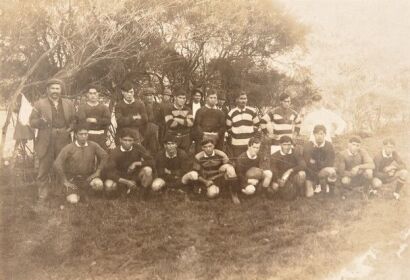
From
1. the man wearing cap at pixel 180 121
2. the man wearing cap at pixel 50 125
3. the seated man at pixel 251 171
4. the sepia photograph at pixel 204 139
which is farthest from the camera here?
the man wearing cap at pixel 180 121

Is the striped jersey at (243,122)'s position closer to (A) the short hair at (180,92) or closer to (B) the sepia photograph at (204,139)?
(B) the sepia photograph at (204,139)

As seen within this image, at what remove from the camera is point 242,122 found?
509 cm

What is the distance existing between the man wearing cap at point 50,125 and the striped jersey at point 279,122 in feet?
6.96

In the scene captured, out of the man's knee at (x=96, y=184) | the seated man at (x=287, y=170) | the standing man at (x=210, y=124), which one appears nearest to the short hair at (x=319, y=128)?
the seated man at (x=287, y=170)

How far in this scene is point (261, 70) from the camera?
5.22 meters

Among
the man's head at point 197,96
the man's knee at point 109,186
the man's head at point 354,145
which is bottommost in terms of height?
the man's knee at point 109,186

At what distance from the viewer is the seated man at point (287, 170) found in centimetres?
496

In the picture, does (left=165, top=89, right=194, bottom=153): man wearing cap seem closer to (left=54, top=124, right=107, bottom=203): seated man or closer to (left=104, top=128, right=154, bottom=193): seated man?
(left=104, top=128, right=154, bottom=193): seated man

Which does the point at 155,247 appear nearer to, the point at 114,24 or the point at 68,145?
the point at 68,145

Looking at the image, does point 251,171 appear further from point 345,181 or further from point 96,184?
point 96,184

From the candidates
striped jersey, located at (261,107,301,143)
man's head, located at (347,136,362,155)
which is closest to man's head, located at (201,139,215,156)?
striped jersey, located at (261,107,301,143)

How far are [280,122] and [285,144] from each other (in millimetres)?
Result: 256

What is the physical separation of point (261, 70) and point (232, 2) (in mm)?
811

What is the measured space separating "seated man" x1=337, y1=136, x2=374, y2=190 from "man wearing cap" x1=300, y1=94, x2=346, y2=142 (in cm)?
23
